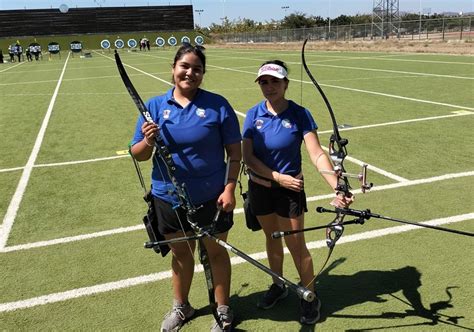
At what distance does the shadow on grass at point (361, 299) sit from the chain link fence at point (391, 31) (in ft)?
120

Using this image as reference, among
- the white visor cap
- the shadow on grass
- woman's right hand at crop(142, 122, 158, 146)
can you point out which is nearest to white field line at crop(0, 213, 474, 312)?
the shadow on grass

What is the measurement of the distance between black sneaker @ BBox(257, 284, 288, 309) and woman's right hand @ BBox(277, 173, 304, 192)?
2.89 ft

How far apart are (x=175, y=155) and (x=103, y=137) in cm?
703

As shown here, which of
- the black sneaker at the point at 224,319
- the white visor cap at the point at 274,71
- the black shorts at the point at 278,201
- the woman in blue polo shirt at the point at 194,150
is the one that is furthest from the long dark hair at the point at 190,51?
the black sneaker at the point at 224,319

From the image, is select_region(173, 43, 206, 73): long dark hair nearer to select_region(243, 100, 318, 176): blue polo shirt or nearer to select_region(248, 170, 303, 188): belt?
select_region(243, 100, 318, 176): blue polo shirt

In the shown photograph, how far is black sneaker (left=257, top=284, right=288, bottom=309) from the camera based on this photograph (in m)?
3.38

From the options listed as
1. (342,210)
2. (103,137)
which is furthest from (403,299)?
(103,137)

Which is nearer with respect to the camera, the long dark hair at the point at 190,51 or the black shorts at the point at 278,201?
the long dark hair at the point at 190,51

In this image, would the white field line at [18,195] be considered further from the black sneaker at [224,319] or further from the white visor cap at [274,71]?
the white visor cap at [274,71]

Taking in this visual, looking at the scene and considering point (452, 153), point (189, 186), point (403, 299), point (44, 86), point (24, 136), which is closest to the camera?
point (189, 186)

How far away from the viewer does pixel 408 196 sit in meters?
5.34

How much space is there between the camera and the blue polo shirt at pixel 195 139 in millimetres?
2713

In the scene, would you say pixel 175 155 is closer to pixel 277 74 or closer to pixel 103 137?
pixel 277 74

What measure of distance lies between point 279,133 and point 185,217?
2.69 feet
